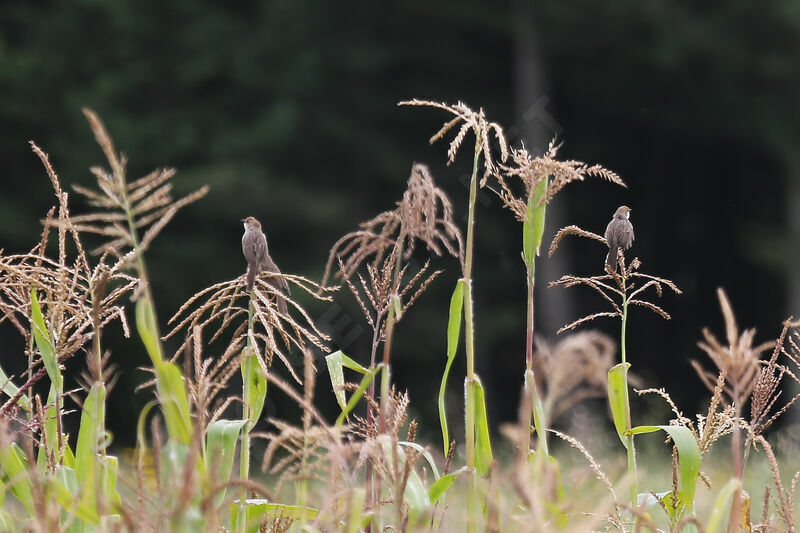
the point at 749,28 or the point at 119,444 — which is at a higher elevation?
the point at 749,28

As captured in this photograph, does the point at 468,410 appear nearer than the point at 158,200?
No

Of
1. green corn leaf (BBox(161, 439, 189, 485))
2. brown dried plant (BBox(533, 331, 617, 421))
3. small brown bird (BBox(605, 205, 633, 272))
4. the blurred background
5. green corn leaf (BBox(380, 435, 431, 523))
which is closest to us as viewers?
brown dried plant (BBox(533, 331, 617, 421))

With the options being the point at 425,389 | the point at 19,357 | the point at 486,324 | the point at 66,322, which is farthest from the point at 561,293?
the point at 66,322

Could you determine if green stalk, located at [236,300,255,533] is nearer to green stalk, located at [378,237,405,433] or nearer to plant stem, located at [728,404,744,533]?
green stalk, located at [378,237,405,433]

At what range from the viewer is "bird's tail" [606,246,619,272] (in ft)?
5.90

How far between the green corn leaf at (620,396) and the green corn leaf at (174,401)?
2.67ft

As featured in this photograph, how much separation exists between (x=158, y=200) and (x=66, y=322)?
1.74 feet

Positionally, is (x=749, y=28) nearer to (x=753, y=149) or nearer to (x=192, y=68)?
(x=753, y=149)

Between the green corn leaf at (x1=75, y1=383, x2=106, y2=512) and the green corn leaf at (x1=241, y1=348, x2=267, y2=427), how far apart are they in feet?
0.79

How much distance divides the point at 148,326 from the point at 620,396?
91cm

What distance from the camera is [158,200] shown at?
140 cm

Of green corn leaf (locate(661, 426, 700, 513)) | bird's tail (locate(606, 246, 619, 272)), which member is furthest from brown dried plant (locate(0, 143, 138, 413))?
green corn leaf (locate(661, 426, 700, 513))

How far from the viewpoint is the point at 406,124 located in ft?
52.6

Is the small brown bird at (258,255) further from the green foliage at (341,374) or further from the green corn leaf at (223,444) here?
the green corn leaf at (223,444)
